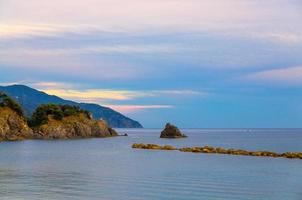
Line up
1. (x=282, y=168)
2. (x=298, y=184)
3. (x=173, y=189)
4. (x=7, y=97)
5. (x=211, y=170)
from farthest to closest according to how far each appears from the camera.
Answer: (x=7, y=97) < (x=282, y=168) < (x=211, y=170) < (x=298, y=184) < (x=173, y=189)

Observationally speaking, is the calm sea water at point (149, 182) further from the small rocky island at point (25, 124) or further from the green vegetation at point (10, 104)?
the green vegetation at point (10, 104)

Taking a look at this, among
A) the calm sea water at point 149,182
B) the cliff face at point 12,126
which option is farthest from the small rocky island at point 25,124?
the calm sea water at point 149,182

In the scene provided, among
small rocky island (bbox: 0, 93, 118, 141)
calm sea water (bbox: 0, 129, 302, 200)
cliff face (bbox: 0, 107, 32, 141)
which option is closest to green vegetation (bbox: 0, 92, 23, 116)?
small rocky island (bbox: 0, 93, 118, 141)

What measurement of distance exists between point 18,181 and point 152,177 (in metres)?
15.2

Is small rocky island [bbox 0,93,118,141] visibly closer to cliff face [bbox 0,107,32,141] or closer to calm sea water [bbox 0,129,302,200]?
cliff face [bbox 0,107,32,141]

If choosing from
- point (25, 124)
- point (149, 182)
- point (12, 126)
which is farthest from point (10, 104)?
point (149, 182)

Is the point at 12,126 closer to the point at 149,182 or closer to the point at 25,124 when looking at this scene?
the point at 25,124

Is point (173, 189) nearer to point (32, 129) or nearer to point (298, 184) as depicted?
point (298, 184)

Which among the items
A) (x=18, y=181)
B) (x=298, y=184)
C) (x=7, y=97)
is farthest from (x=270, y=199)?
(x=7, y=97)

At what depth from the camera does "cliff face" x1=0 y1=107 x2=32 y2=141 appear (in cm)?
17362

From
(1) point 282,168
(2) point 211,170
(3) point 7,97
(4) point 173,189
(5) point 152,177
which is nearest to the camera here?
(4) point 173,189

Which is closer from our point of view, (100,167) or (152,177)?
(152,177)

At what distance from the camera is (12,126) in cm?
17838

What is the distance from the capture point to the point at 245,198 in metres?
43.6
